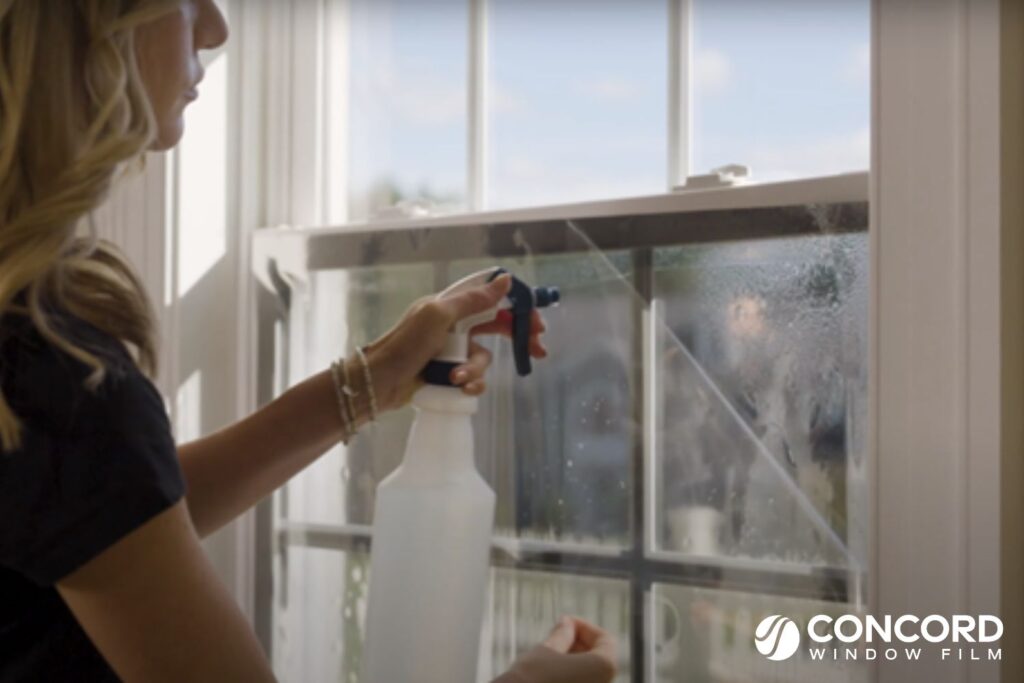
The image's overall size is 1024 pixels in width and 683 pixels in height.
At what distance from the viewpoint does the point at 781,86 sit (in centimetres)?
98

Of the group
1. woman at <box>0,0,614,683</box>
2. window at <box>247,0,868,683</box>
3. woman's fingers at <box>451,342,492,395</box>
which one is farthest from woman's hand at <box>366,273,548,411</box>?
woman at <box>0,0,614,683</box>

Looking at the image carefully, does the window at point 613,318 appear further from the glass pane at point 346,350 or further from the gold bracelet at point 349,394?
the gold bracelet at point 349,394

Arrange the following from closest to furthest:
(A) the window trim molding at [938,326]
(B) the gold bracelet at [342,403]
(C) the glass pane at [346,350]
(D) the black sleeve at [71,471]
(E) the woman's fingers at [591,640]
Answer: (D) the black sleeve at [71,471], (A) the window trim molding at [938,326], (E) the woman's fingers at [591,640], (B) the gold bracelet at [342,403], (C) the glass pane at [346,350]

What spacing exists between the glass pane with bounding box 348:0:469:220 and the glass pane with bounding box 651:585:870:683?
46 centimetres

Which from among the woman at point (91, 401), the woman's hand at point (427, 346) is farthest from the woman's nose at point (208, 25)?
the woman's hand at point (427, 346)

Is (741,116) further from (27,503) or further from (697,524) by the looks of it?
(27,503)

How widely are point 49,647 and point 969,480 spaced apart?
1.92ft

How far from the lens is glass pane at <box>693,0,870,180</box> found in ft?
3.06

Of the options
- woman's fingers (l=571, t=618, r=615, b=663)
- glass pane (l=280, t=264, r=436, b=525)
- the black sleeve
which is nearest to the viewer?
the black sleeve

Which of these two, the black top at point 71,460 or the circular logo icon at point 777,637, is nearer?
the black top at point 71,460

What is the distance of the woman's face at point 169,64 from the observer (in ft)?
2.54

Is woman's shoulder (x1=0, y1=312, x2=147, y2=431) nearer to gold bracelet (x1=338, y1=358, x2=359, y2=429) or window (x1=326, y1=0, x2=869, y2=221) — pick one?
gold bracelet (x1=338, y1=358, x2=359, y2=429)

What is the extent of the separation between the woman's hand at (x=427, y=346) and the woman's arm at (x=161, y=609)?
303 mm

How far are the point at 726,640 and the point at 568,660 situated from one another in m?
0.18
